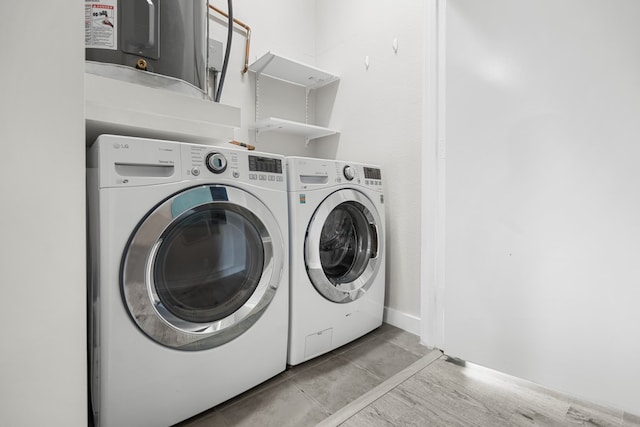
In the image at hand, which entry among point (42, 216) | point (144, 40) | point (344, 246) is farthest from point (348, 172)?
point (42, 216)

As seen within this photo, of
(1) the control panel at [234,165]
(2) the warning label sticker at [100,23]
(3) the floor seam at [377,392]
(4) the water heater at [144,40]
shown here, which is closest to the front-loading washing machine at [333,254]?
(1) the control panel at [234,165]

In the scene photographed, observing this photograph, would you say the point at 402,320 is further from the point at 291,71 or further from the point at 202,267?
the point at 291,71

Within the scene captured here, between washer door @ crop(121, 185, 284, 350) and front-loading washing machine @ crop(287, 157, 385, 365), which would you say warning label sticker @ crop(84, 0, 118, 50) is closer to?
washer door @ crop(121, 185, 284, 350)

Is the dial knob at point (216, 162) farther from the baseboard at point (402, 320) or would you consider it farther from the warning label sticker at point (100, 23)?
the baseboard at point (402, 320)

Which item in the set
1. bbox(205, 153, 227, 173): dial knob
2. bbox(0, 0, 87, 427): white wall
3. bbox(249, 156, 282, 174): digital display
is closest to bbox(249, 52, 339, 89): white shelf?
bbox(249, 156, 282, 174): digital display

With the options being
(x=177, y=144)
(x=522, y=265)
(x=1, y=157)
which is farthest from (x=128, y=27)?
(x=522, y=265)

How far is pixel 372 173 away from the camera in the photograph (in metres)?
1.62

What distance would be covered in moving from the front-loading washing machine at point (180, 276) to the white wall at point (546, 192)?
2.89 ft

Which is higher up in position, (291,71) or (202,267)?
(291,71)

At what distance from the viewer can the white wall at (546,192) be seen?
1.00 meters

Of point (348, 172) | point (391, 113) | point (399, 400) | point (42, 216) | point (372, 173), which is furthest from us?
point (391, 113)

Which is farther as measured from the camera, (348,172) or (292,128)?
(292,128)

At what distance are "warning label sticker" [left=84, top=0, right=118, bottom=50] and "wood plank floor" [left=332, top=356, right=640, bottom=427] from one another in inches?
55.9

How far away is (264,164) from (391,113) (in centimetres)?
97
